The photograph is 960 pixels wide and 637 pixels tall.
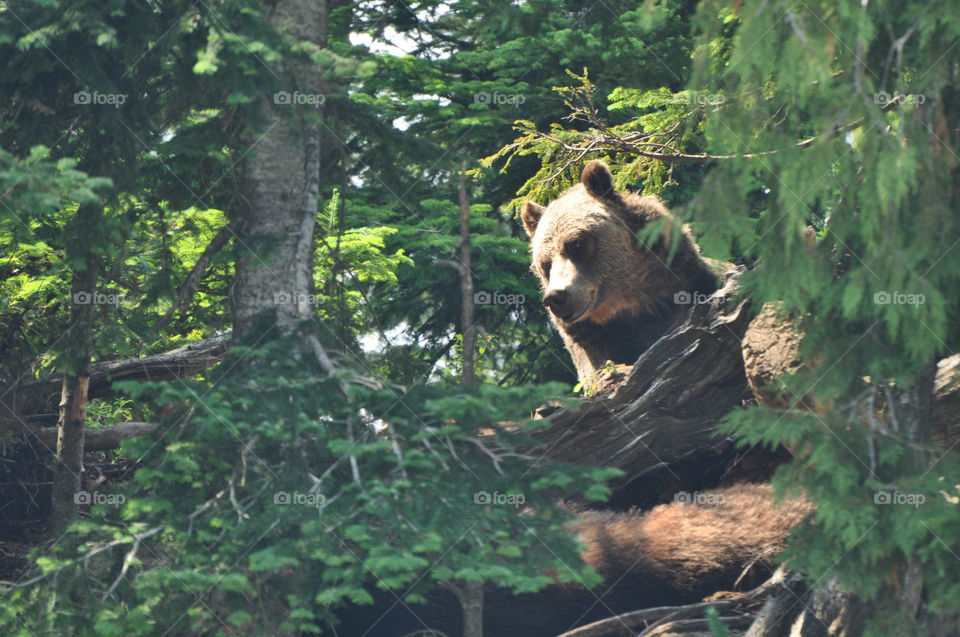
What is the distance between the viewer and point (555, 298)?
6.90 metres

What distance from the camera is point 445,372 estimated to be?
10.7m

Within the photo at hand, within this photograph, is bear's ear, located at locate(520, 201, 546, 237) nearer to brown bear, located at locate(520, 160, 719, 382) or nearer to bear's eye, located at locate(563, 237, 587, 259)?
brown bear, located at locate(520, 160, 719, 382)

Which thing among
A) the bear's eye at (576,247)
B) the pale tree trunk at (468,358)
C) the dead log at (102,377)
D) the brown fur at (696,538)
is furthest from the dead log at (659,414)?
the dead log at (102,377)

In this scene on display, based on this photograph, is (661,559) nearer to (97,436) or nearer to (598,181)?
(598,181)

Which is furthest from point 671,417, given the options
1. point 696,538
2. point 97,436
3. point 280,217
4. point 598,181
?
point 97,436

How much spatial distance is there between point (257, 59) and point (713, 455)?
12.9 ft

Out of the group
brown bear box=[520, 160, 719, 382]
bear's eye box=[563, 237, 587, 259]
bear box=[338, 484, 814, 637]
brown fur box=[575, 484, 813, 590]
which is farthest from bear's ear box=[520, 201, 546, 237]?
brown fur box=[575, 484, 813, 590]

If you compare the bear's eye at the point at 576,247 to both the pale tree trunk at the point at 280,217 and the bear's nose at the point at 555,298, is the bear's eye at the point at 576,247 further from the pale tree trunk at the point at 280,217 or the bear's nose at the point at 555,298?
the pale tree trunk at the point at 280,217

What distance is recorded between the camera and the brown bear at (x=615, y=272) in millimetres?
7371

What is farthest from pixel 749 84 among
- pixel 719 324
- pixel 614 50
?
pixel 614 50

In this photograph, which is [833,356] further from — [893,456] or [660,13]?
[660,13]

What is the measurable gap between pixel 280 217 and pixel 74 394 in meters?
2.15

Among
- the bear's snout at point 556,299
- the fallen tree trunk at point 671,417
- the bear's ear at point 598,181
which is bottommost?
the fallen tree trunk at point 671,417

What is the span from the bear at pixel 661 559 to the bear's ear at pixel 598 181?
265cm
